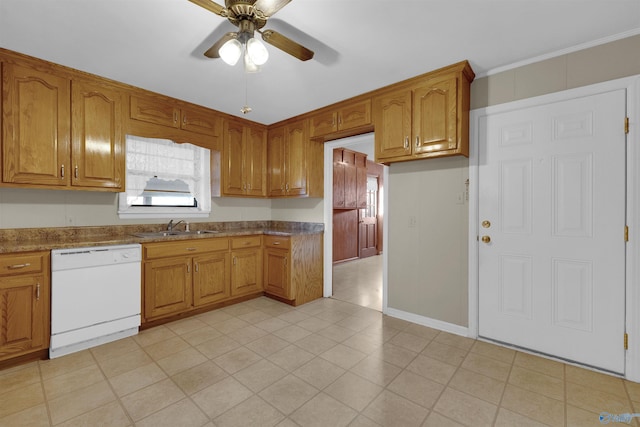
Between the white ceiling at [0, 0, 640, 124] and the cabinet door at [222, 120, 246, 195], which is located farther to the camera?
the cabinet door at [222, 120, 246, 195]

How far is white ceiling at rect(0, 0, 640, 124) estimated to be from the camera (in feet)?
5.88

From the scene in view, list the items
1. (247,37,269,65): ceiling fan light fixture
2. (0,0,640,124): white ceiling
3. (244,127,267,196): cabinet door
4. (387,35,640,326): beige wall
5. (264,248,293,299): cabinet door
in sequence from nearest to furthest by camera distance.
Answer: (247,37,269,65): ceiling fan light fixture → (0,0,640,124): white ceiling → (387,35,640,326): beige wall → (264,248,293,299): cabinet door → (244,127,267,196): cabinet door

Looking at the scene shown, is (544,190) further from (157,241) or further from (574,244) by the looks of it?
(157,241)

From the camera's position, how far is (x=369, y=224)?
7109 mm

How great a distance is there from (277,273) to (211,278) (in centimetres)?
81

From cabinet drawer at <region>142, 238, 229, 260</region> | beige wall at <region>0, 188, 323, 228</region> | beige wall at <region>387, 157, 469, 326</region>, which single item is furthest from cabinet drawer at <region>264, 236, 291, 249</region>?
beige wall at <region>387, 157, 469, 326</region>

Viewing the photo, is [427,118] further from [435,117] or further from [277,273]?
[277,273]

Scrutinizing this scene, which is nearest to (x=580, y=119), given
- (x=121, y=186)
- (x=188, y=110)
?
(x=188, y=110)

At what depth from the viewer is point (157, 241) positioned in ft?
9.40

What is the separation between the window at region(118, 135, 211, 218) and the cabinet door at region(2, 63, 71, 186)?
0.69m

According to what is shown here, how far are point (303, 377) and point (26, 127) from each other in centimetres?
301

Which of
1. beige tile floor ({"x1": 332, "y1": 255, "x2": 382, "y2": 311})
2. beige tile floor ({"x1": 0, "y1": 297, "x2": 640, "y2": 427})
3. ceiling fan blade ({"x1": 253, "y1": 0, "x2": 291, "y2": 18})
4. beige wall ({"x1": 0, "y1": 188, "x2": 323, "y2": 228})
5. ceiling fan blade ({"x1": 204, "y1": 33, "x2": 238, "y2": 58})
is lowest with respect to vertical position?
beige tile floor ({"x1": 0, "y1": 297, "x2": 640, "y2": 427})

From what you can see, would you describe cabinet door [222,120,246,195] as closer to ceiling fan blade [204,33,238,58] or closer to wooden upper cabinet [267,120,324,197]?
wooden upper cabinet [267,120,324,197]

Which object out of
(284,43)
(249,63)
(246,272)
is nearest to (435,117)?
(284,43)
